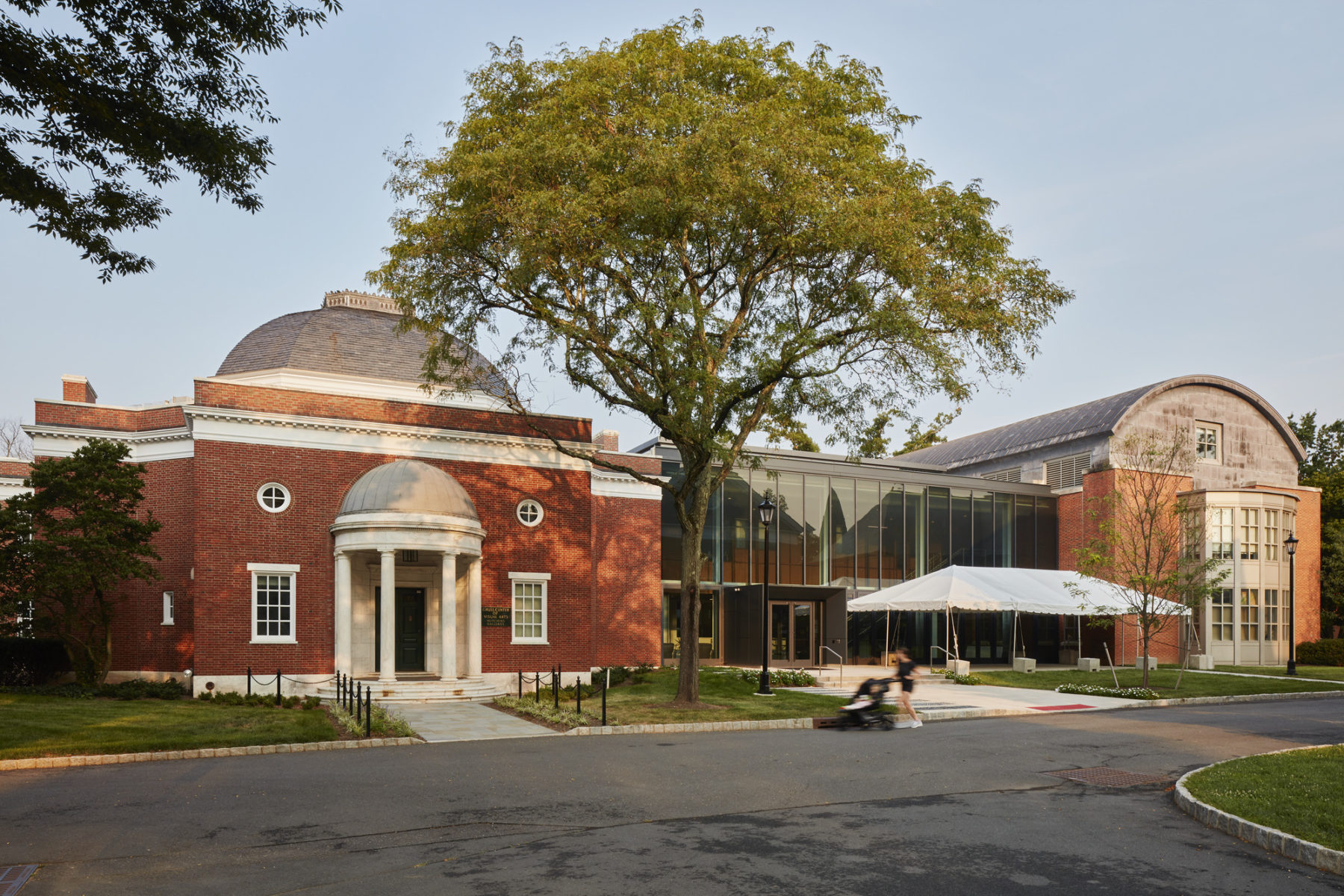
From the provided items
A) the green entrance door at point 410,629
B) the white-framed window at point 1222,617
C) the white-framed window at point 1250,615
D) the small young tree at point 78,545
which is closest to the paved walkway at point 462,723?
the green entrance door at point 410,629

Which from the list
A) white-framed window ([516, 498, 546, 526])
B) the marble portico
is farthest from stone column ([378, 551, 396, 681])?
white-framed window ([516, 498, 546, 526])

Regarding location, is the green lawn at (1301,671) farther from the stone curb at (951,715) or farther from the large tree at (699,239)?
the large tree at (699,239)

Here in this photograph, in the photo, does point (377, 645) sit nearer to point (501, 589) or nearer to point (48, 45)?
point (501, 589)

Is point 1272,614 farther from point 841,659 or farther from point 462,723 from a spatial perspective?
point 462,723

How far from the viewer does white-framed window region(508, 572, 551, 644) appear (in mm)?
27203

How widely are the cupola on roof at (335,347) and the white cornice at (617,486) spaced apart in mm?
4202

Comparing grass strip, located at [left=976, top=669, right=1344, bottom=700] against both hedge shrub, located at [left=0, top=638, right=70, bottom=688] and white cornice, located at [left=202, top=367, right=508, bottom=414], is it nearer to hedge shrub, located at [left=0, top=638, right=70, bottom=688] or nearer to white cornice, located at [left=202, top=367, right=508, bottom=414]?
white cornice, located at [left=202, top=367, right=508, bottom=414]

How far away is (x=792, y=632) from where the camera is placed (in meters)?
35.6

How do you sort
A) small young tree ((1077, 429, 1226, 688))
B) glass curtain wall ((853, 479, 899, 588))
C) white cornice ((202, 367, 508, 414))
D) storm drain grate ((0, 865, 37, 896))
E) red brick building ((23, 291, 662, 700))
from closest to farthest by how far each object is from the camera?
storm drain grate ((0, 865, 37, 896)), red brick building ((23, 291, 662, 700)), small young tree ((1077, 429, 1226, 688)), white cornice ((202, 367, 508, 414)), glass curtain wall ((853, 479, 899, 588))

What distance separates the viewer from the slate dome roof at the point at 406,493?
2406cm

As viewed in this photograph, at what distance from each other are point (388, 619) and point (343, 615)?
4.82 ft

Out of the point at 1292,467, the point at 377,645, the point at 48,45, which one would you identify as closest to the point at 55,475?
the point at 377,645

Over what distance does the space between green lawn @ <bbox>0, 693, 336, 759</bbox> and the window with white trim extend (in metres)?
7.74

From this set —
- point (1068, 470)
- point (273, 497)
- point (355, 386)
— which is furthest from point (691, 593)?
point (1068, 470)
